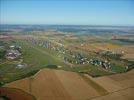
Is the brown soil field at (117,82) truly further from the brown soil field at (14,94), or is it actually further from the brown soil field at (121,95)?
the brown soil field at (14,94)

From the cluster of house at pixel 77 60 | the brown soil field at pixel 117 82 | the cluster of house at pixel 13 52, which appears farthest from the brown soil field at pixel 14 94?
the cluster of house at pixel 77 60

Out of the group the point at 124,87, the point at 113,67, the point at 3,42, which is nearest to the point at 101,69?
the point at 113,67

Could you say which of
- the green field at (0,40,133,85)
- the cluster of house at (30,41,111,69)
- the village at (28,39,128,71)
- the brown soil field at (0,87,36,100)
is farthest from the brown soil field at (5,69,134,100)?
the cluster of house at (30,41,111,69)

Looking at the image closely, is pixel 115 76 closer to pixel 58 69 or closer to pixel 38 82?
pixel 58 69

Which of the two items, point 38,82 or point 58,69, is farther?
point 58,69

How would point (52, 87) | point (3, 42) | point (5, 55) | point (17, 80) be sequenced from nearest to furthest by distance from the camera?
1. point (52, 87)
2. point (17, 80)
3. point (5, 55)
4. point (3, 42)

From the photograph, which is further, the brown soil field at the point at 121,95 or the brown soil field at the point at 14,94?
the brown soil field at the point at 121,95

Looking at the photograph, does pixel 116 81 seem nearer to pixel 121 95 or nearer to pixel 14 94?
pixel 121 95
